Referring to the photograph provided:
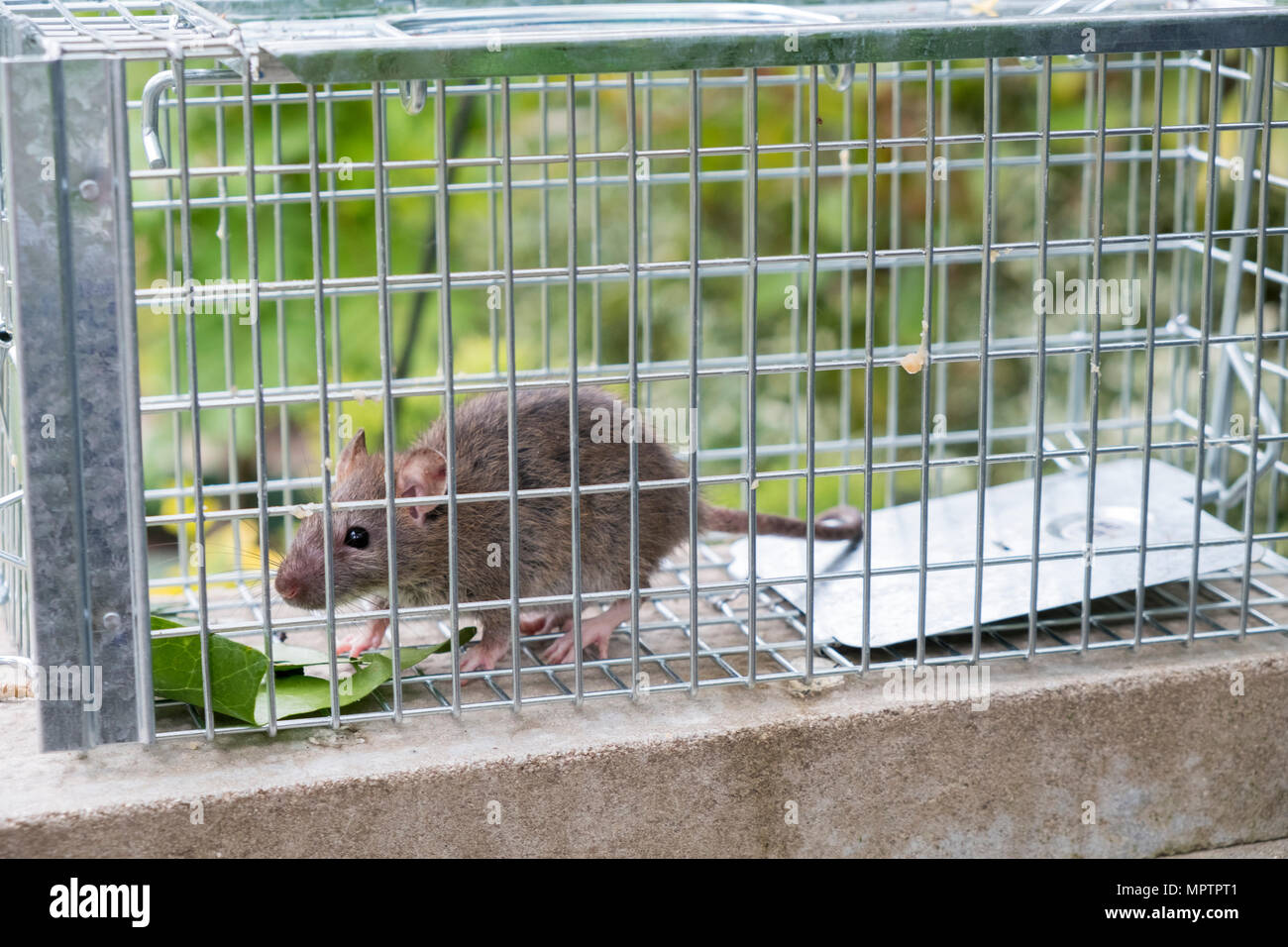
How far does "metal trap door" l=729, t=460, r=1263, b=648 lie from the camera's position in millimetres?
2947

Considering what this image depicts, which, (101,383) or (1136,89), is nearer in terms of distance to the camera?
(101,383)

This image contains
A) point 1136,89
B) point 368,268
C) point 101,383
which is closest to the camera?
point 101,383

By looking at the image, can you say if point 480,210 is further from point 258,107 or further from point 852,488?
point 852,488

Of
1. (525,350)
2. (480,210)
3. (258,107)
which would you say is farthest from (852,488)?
(258,107)

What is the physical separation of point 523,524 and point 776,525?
63 centimetres

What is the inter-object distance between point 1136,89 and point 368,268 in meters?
2.60

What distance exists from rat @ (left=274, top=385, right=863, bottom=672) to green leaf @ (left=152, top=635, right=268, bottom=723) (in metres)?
0.39

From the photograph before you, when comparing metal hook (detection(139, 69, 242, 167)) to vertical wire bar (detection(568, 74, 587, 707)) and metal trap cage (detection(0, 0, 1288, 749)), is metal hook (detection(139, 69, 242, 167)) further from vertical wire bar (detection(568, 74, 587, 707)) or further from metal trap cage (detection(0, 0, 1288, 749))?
vertical wire bar (detection(568, 74, 587, 707))

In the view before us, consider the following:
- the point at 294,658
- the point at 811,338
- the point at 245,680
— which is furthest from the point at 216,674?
the point at 811,338

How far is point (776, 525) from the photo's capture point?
341 centimetres

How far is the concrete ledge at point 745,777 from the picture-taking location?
2.42 meters

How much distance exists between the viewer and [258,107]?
4.68 m

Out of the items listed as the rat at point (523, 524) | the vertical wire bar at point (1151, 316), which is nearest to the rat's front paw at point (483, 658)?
the rat at point (523, 524)

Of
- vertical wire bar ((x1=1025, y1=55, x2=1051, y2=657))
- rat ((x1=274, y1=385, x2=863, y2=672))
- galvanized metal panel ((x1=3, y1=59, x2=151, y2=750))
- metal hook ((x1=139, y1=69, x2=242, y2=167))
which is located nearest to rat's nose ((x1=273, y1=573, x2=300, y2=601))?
rat ((x1=274, y1=385, x2=863, y2=672))
